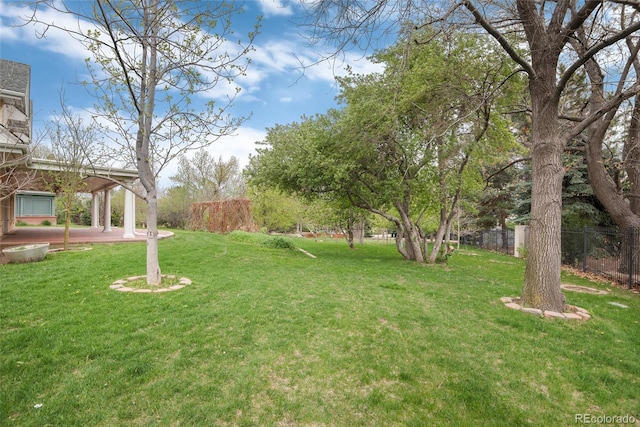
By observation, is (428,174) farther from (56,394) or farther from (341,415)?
(56,394)

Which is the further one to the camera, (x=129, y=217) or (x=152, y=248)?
(x=129, y=217)

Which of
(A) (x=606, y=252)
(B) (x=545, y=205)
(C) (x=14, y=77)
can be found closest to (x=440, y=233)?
(B) (x=545, y=205)

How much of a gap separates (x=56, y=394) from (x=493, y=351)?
388cm

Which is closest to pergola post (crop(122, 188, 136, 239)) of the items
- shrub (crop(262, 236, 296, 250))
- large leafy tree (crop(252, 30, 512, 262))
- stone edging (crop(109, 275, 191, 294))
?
shrub (crop(262, 236, 296, 250))

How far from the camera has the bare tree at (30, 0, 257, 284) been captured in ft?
15.5

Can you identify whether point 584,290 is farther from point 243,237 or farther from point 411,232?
A: point 243,237

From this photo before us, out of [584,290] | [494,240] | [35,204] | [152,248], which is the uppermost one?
[35,204]

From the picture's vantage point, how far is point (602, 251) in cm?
992

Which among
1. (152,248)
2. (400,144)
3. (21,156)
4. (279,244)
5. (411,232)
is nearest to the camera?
(152,248)

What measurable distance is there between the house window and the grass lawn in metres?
25.0

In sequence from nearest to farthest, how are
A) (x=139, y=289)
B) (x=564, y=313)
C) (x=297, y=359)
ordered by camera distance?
1. (x=297, y=359)
2. (x=564, y=313)
3. (x=139, y=289)

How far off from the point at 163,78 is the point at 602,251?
12.7m

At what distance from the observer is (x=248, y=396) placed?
249 centimetres

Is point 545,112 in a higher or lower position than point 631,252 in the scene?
higher
